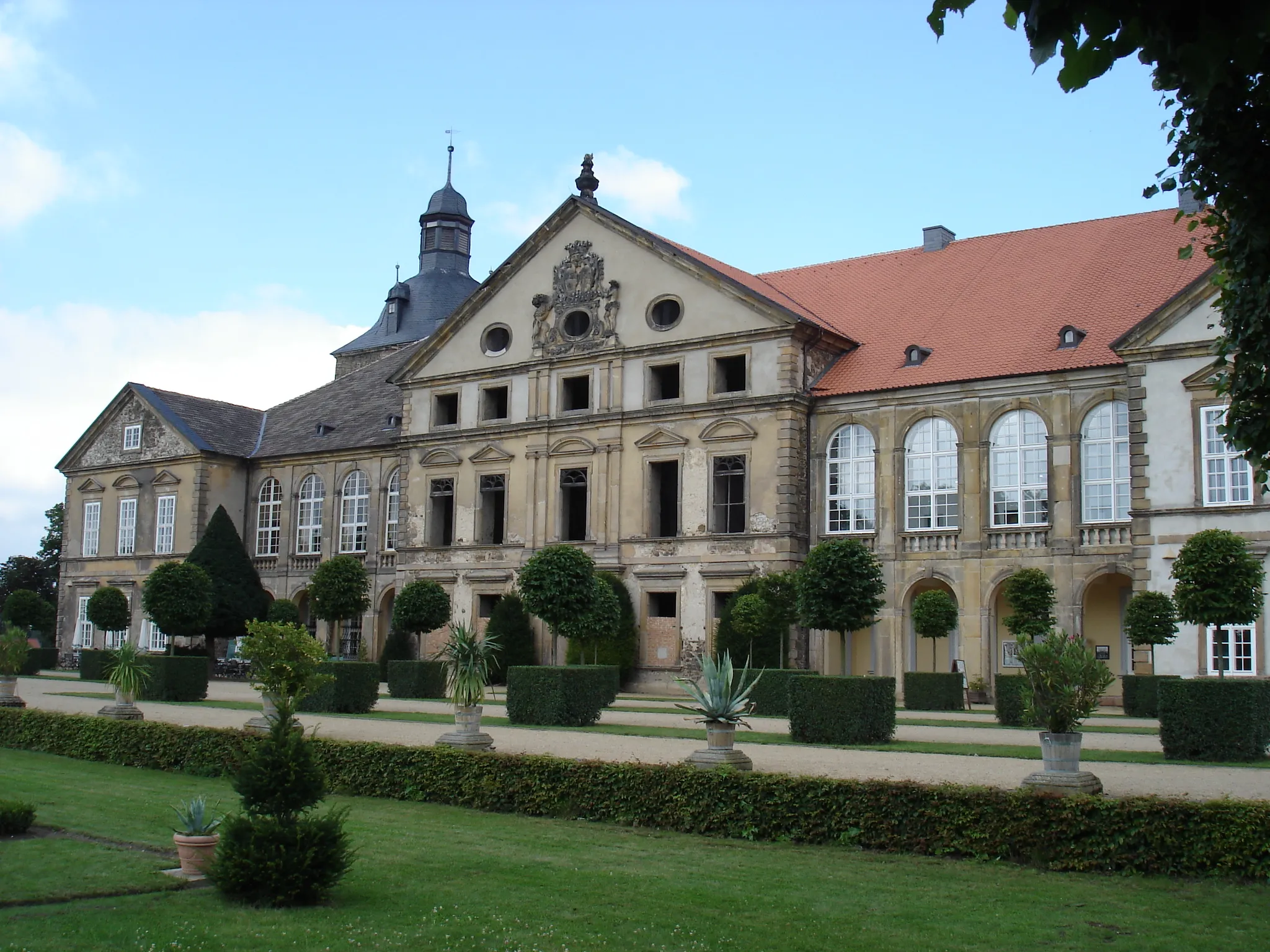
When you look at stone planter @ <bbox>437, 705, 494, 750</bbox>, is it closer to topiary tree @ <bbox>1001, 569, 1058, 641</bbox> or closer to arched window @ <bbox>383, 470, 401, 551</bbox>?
topiary tree @ <bbox>1001, 569, 1058, 641</bbox>

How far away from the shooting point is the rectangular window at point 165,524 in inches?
1956

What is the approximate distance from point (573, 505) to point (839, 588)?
17.4m

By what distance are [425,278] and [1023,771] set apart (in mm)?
54278

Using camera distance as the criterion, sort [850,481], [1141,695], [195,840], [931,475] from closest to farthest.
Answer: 1. [195,840]
2. [1141,695]
3. [931,475]
4. [850,481]

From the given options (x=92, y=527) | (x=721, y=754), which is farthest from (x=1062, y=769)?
(x=92, y=527)

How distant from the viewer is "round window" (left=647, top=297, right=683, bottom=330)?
37.6 meters

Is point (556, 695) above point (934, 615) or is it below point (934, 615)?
below

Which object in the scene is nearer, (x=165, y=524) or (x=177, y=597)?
(x=177, y=597)

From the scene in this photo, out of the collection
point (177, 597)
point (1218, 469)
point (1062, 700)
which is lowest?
point (1062, 700)

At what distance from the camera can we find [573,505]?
137 feet

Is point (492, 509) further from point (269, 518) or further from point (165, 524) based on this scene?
point (165, 524)

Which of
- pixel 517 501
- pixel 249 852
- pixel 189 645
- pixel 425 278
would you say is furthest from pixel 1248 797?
pixel 425 278

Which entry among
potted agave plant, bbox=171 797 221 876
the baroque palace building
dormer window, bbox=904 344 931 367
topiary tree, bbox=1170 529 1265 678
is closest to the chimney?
the baroque palace building

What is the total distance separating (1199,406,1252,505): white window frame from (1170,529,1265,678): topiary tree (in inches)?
252
